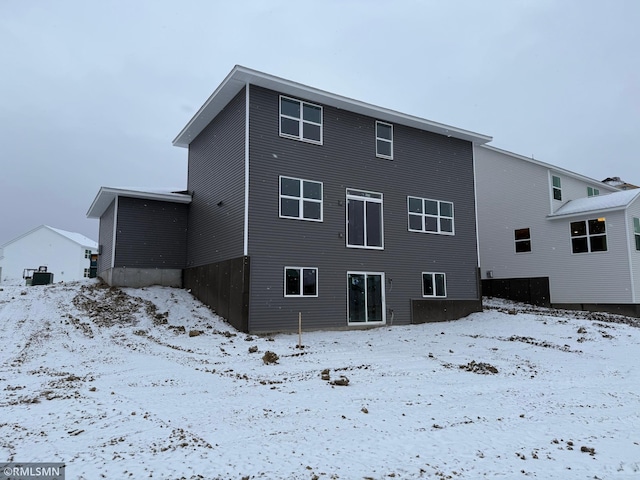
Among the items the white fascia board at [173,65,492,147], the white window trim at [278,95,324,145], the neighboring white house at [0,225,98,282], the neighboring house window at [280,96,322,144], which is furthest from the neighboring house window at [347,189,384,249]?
the neighboring white house at [0,225,98,282]

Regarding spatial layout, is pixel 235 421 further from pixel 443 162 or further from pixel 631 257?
pixel 631 257

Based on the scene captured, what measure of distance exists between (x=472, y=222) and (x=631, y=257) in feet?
24.1

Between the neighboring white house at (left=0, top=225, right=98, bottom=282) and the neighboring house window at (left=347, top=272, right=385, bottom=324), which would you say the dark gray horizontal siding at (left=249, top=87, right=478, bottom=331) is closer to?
the neighboring house window at (left=347, top=272, right=385, bottom=324)

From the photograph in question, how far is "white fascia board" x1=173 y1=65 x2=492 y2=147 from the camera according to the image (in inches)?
513

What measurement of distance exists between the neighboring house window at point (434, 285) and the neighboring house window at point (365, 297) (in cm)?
206

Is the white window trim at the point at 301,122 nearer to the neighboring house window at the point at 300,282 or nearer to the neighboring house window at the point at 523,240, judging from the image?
the neighboring house window at the point at 300,282

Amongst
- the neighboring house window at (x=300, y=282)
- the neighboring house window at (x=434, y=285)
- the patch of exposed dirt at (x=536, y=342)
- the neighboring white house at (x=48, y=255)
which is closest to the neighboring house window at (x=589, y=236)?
the neighboring house window at (x=434, y=285)

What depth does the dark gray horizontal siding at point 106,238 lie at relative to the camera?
17.3 m

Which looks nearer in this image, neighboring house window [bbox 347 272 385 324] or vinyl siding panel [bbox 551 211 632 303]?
neighboring house window [bbox 347 272 385 324]

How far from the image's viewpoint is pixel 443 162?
17562 mm

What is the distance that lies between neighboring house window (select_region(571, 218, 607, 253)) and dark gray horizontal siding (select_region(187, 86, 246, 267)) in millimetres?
16434

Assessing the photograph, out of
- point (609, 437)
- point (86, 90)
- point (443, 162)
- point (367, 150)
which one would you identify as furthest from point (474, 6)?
point (86, 90)

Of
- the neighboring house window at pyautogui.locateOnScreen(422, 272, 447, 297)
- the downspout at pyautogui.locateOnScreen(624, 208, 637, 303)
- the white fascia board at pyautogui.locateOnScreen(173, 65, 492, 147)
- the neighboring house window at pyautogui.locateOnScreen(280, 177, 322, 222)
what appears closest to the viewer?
the white fascia board at pyautogui.locateOnScreen(173, 65, 492, 147)

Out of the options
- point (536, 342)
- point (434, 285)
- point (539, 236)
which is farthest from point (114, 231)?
point (539, 236)
